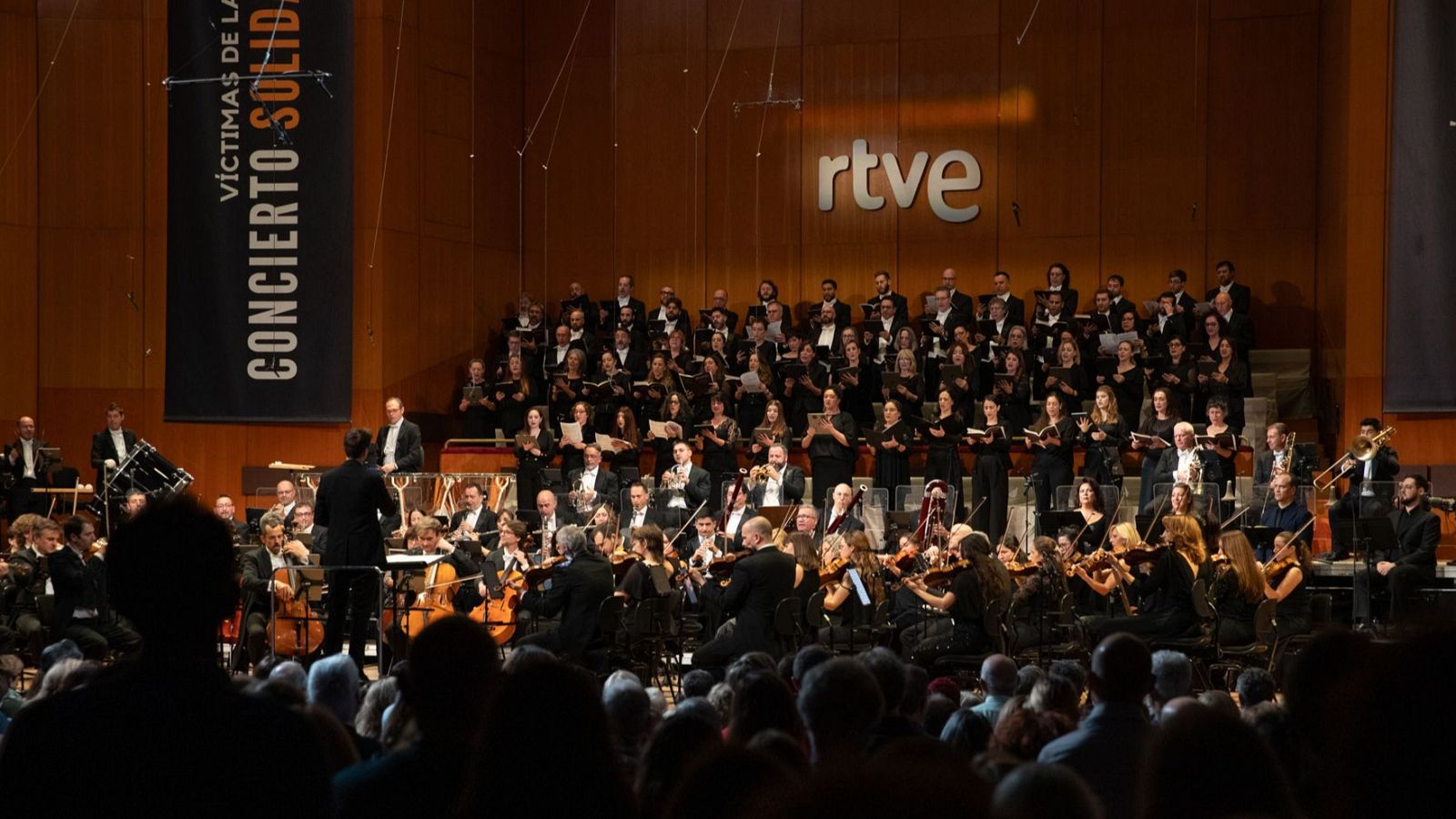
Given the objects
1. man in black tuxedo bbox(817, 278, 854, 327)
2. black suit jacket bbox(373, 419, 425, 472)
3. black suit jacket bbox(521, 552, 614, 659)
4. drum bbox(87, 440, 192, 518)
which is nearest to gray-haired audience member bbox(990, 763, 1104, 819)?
black suit jacket bbox(521, 552, 614, 659)

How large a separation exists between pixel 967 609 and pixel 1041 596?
26.4 inches

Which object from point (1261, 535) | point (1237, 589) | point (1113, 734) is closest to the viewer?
point (1113, 734)

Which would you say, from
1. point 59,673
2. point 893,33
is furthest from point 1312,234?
point 59,673

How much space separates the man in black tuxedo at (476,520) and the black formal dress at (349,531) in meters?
3.55

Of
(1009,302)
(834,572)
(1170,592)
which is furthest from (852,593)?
(1009,302)

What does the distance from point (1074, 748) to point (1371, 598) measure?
8.27 meters

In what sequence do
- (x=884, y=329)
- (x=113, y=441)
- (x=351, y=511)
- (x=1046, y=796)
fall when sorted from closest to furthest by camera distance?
(x=1046, y=796) → (x=351, y=511) → (x=113, y=441) → (x=884, y=329)

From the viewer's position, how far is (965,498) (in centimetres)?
1534

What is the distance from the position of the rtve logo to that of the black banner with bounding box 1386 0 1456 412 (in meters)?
Result: 5.70

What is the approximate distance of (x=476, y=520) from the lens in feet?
44.7

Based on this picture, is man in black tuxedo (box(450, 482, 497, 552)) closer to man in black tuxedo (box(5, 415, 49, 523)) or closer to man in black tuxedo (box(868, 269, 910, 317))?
man in black tuxedo (box(5, 415, 49, 523))

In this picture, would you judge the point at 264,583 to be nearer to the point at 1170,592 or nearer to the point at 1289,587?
the point at 1170,592

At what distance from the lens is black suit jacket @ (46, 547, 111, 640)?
32.8 ft

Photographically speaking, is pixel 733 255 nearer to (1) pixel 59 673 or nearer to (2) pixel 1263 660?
(2) pixel 1263 660
